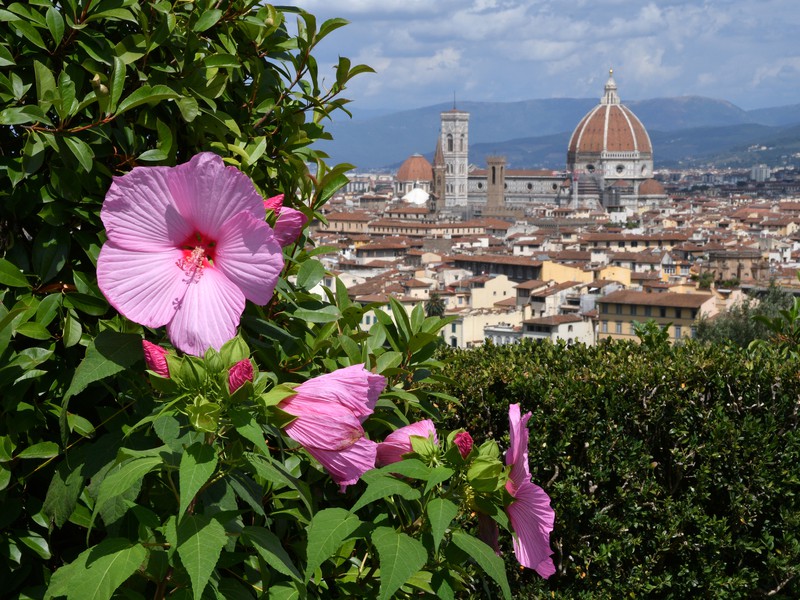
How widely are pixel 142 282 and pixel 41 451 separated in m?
0.17

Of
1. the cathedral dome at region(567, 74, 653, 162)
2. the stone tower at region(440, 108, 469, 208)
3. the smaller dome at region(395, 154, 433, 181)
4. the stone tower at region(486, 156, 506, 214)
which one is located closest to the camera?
the stone tower at region(486, 156, 506, 214)

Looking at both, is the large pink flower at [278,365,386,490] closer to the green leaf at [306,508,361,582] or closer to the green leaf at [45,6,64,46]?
the green leaf at [306,508,361,582]

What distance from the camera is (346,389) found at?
0.71 metres

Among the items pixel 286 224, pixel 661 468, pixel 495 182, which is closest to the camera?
pixel 286 224

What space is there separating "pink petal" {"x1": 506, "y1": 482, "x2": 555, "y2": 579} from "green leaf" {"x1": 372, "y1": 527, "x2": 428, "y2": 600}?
0.10m

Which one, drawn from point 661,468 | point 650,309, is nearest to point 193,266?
point 661,468

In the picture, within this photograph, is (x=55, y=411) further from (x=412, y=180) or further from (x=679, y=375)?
(x=412, y=180)

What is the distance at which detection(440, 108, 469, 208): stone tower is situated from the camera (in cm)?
7738

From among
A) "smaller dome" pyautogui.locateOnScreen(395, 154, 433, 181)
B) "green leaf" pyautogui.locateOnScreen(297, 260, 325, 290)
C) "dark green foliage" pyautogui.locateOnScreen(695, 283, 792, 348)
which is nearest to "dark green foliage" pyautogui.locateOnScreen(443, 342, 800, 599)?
"green leaf" pyautogui.locateOnScreen(297, 260, 325, 290)

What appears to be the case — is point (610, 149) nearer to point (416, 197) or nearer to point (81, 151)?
point (416, 197)

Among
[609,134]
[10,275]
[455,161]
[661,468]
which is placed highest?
[609,134]

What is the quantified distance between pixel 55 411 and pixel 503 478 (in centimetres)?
36

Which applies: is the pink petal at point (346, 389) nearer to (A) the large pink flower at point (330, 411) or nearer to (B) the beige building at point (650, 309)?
(A) the large pink flower at point (330, 411)

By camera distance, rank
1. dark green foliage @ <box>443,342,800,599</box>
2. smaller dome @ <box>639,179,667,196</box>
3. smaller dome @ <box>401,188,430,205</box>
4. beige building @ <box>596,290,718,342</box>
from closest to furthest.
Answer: dark green foliage @ <box>443,342,800,599</box>
beige building @ <box>596,290,718,342</box>
smaller dome @ <box>401,188,430,205</box>
smaller dome @ <box>639,179,667,196</box>
